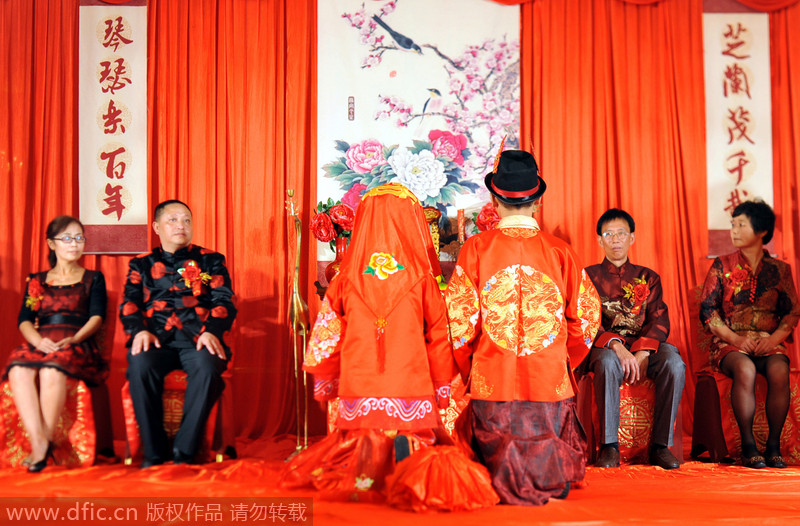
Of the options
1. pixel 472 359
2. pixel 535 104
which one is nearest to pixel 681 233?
pixel 535 104

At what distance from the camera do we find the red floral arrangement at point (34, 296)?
362 cm

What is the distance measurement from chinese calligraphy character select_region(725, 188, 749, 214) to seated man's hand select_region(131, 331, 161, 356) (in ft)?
11.3

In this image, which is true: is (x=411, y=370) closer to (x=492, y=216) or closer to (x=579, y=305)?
(x=579, y=305)

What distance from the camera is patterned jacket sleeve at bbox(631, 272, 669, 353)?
3.70 m

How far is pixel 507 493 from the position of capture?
2.58 metres

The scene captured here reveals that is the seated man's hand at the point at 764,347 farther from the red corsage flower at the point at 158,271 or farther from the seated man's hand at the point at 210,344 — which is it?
the red corsage flower at the point at 158,271

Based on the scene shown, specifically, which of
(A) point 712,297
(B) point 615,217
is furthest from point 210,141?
(A) point 712,297

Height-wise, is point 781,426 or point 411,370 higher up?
point 411,370

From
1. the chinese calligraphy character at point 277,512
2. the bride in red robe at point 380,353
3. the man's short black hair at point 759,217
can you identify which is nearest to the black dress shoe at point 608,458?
the bride in red robe at point 380,353

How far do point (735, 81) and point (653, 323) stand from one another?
5.94ft

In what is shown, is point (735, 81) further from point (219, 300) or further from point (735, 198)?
point (219, 300)

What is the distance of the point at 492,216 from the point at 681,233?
4.07 ft

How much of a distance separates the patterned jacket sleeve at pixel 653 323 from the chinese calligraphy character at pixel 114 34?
3.41 meters

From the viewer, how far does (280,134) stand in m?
4.44
